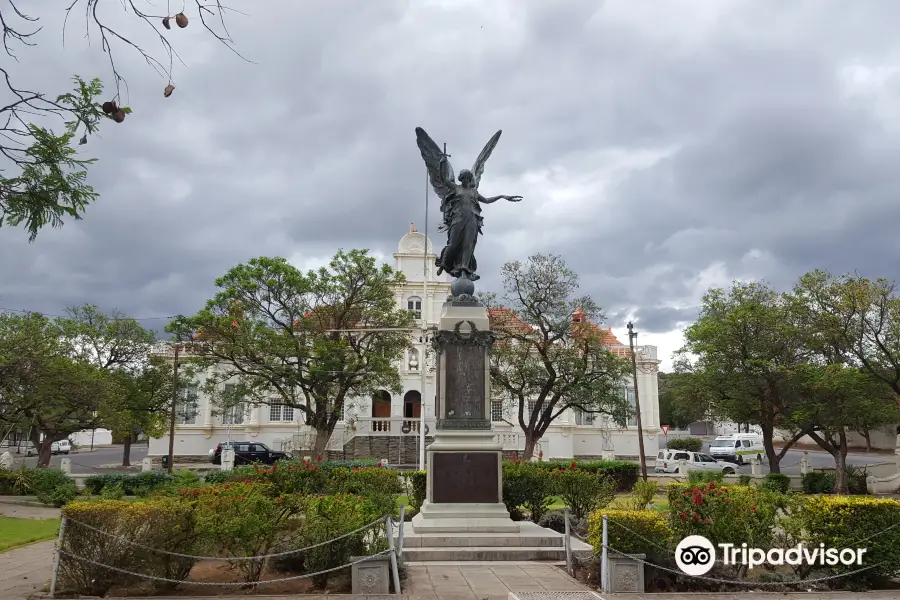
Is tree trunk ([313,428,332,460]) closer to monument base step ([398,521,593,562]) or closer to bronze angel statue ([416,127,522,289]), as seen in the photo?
bronze angel statue ([416,127,522,289])

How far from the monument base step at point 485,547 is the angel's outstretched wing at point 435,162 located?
7.02m

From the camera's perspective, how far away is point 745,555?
9.09 meters

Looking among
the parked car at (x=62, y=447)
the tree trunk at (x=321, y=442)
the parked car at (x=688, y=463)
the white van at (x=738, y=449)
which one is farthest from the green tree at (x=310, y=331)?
the parked car at (x=62, y=447)

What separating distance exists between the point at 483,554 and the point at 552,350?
59.6 ft

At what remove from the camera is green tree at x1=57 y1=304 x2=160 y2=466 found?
3572cm

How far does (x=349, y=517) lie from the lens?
8.79 metres

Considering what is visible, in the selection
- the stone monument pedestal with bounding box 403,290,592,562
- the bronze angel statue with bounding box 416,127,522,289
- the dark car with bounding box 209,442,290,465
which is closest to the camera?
the stone monument pedestal with bounding box 403,290,592,562

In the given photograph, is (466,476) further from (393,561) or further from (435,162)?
(435,162)

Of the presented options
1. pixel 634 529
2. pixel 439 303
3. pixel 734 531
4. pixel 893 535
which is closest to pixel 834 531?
pixel 893 535

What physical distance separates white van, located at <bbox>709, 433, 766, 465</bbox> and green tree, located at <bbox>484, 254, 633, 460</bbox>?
17.5 metres

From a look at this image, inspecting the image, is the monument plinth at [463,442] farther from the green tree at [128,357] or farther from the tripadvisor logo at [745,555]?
the green tree at [128,357]

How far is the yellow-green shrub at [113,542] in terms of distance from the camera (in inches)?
318

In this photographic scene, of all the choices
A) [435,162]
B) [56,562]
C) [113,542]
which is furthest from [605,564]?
[435,162]

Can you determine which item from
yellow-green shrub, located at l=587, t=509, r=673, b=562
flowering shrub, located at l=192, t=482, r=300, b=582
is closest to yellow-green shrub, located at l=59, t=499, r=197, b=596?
flowering shrub, located at l=192, t=482, r=300, b=582
